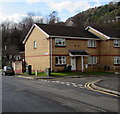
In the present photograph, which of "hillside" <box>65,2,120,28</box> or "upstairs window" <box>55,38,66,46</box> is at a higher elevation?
"hillside" <box>65,2,120,28</box>

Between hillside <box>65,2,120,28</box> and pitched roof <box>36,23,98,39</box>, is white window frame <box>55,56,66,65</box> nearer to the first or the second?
pitched roof <box>36,23,98,39</box>

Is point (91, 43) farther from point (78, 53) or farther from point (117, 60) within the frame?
point (117, 60)

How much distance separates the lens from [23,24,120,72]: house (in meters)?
29.0

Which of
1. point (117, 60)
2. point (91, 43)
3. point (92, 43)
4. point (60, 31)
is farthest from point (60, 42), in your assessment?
point (117, 60)

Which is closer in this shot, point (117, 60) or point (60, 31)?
point (60, 31)

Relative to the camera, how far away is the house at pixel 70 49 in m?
29.0

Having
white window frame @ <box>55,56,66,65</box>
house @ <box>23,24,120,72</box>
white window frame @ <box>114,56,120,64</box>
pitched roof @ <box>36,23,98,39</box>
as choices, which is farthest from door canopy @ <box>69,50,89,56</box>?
white window frame @ <box>114,56,120,64</box>

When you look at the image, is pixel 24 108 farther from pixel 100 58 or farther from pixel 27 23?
pixel 27 23

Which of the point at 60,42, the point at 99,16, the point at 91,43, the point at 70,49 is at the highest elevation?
the point at 99,16

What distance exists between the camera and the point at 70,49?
1203 inches

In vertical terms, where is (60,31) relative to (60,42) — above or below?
above

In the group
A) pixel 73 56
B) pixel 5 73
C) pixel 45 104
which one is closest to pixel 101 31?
pixel 73 56

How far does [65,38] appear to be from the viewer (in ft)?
98.3

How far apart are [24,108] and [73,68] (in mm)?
23668
